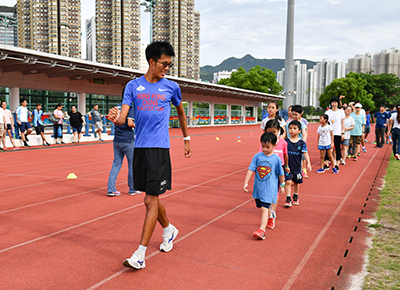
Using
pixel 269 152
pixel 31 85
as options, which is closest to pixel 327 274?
pixel 269 152

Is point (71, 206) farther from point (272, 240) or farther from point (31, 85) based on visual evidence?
point (31, 85)

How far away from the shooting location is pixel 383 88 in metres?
87.4

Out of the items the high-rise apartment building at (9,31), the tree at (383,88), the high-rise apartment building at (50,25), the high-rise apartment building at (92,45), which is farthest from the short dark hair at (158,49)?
the tree at (383,88)

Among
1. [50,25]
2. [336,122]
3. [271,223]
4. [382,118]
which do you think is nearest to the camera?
[271,223]

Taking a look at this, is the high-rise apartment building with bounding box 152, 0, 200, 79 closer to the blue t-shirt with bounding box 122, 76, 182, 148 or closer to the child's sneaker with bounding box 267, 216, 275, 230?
the child's sneaker with bounding box 267, 216, 275, 230

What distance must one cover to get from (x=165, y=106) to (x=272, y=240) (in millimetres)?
2159

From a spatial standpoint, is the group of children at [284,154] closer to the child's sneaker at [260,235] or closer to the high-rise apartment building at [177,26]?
the child's sneaker at [260,235]

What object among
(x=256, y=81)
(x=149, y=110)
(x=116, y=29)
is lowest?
(x=149, y=110)

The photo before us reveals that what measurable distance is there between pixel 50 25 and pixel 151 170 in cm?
9460

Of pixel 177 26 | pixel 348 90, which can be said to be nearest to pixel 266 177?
pixel 348 90

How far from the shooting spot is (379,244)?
14.0 ft

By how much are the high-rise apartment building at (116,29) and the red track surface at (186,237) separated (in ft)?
308

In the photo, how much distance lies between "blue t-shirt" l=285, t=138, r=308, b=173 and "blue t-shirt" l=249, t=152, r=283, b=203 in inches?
64.3

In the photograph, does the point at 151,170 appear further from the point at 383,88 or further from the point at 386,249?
the point at 383,88
